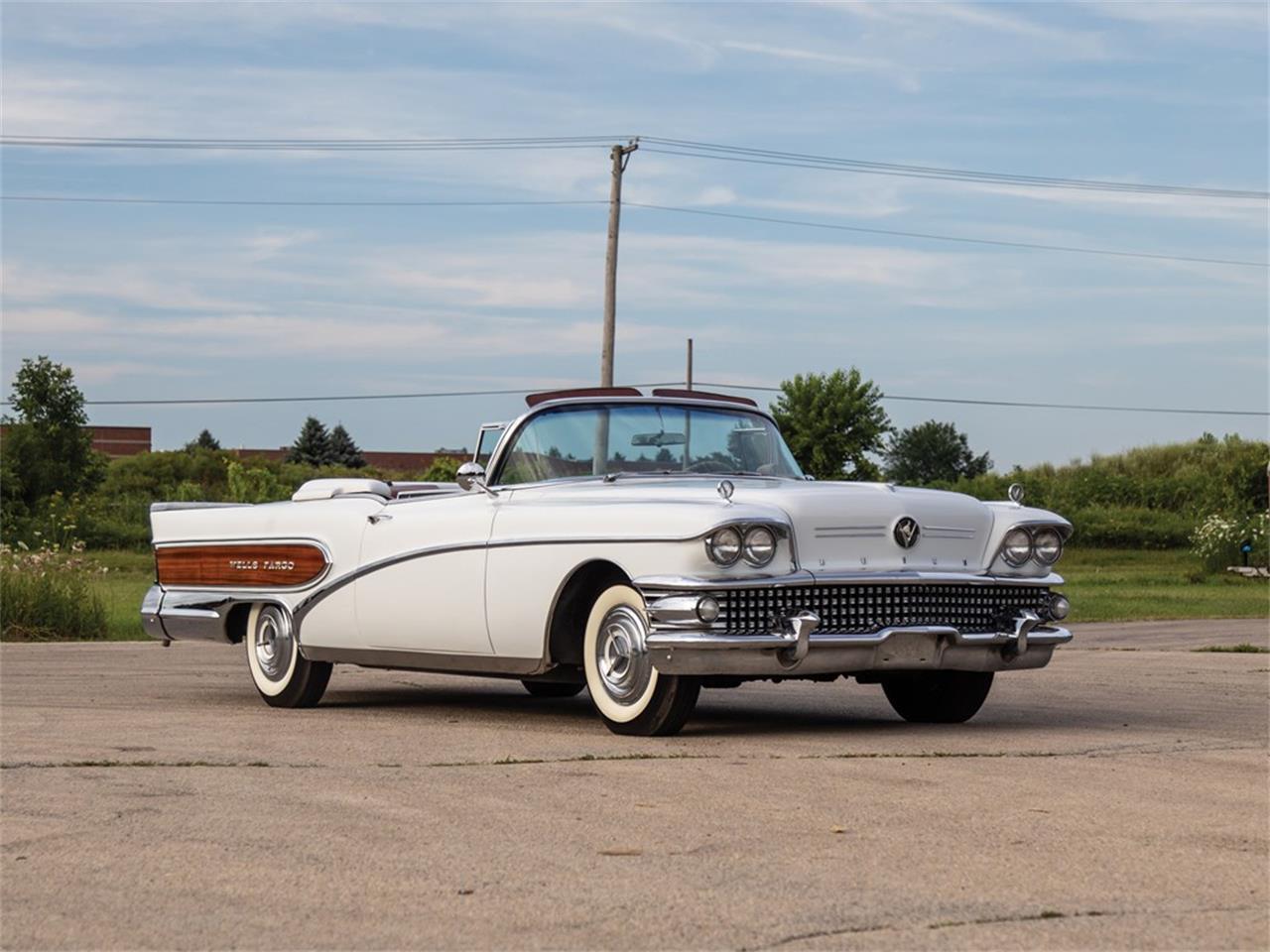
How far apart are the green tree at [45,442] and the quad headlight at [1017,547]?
170 ft

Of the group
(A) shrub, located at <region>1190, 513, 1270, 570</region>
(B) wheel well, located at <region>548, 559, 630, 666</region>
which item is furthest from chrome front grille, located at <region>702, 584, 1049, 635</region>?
(A) shrub, located at <region>1190, 513, 1270, 570</region>

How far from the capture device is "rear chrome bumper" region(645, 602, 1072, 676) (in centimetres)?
830

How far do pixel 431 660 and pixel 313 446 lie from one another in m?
100

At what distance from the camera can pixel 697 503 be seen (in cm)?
857

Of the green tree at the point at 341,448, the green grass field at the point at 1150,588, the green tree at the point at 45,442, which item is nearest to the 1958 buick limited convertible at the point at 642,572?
the green grass field at the point at 1150,588

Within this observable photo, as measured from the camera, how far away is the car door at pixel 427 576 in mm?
9672

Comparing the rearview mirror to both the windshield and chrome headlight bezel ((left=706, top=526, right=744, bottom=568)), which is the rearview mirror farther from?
chrome headlight bezel ((left=706, top=526, right=744, bottom=568))

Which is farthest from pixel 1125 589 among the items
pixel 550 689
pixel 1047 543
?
pixel 1047 543

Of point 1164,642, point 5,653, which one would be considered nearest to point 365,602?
point 5,653

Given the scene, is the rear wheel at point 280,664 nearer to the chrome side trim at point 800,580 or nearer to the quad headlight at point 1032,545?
the chrome side trim at point 800,580

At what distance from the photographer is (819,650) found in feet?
27.8

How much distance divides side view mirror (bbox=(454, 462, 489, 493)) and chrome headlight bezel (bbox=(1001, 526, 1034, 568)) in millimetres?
2720

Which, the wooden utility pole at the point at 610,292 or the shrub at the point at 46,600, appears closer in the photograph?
the shrub at the point at 46,600

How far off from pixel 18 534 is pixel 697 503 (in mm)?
45746
